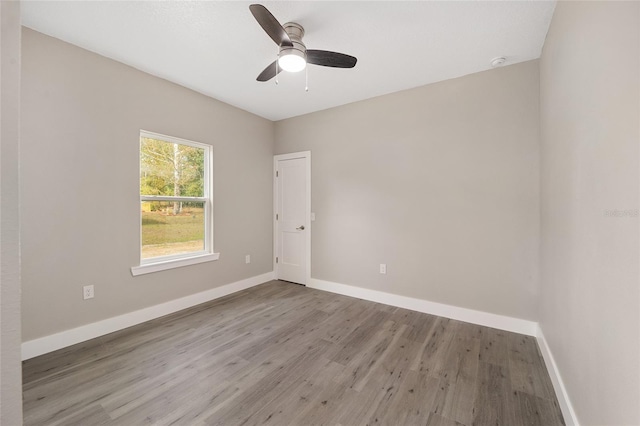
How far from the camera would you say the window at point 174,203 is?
2953 mm

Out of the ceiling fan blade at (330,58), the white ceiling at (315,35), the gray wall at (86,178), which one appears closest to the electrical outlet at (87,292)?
the gray wall at (86,178)

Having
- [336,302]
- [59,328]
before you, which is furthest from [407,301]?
[59,328]

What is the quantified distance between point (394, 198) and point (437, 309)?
56.4 inches

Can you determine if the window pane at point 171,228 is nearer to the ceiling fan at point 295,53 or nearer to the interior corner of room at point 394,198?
the interior corner of room at point 394,198

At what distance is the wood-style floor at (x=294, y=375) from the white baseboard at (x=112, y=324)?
0.09 meters

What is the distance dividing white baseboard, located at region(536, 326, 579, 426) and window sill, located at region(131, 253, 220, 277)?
141 inches

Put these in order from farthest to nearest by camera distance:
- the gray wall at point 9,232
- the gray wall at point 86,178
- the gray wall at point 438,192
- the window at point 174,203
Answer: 1. the window at point 174,203
2. the gray wall at point 438,192
3. the gray wall at point 86,178
4. the gray wall at point 9,232

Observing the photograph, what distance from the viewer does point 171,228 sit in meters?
3.21

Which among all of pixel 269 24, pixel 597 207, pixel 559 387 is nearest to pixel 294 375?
pixel 559 387

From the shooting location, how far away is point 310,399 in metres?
1.75

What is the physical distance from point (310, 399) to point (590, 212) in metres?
1.97

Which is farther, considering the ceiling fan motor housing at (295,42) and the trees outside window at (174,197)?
the trees outside window at (174,197)

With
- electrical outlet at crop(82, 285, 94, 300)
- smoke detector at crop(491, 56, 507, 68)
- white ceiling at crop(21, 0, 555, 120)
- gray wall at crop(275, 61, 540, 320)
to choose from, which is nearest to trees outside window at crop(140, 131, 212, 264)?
electrical outlet at crop(82, 285, 94, 300)

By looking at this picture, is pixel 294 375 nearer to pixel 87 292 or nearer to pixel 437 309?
pixel 437 309
